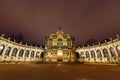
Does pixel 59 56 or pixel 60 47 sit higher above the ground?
pixel 60 47

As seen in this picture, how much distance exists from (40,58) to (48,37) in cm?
1342

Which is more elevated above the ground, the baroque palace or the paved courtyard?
the baroque palace

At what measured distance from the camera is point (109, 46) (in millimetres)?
43156

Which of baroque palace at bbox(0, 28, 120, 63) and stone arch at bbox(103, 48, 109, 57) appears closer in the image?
baroque palace at bbox(0, 28, 120, 63)

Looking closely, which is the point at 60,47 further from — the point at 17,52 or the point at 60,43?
the point at 17,52

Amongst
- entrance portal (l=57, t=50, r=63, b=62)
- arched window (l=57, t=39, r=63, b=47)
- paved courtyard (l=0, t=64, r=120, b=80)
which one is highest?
arched window (l=57, t=39, r=63, b=47)

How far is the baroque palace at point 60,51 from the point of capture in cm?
4094

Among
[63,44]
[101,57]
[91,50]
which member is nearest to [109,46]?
[101,57]

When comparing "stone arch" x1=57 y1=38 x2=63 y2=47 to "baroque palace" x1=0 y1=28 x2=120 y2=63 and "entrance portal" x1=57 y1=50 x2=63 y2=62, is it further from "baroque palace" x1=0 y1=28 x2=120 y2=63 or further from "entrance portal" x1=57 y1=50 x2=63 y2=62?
"entrance portal" x1=57 y1=50 x2=63 y2=62

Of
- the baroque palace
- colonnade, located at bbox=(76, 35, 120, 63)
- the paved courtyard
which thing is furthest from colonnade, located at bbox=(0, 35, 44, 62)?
Answer: the paved courtyard

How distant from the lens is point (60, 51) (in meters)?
54.2

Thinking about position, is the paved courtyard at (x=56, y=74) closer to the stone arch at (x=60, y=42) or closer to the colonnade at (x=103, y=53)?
the colonnade at (x=103, y=53)

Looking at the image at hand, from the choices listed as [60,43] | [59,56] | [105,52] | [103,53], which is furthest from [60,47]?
[105,52]

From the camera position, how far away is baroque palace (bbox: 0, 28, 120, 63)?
40.9m
